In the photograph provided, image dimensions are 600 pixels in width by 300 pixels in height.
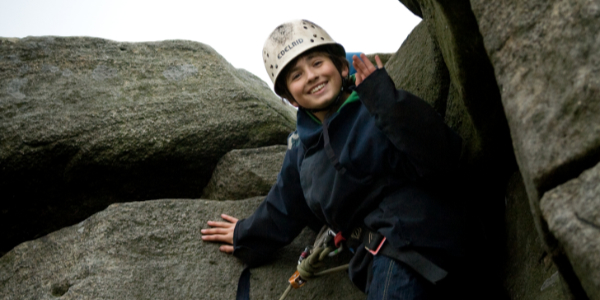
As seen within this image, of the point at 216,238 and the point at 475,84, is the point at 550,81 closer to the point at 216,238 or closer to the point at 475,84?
the point at 475,84

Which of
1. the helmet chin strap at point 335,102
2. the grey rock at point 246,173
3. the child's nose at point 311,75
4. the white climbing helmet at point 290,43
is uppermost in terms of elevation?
the white climbing helmet at point 290,43

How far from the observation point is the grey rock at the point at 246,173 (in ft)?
15.9

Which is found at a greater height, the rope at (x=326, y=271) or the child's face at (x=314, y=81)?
the child's face at (x=314, y=81)

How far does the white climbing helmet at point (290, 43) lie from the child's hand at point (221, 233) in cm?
134

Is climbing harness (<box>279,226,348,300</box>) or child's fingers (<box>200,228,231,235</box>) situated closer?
climbing harness (<box>279,226,348,300</box>)

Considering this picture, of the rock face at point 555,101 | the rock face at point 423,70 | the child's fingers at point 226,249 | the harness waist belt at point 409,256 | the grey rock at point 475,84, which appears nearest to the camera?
the rock face at point 555,101

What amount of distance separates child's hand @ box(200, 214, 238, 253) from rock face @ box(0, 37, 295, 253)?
931mm

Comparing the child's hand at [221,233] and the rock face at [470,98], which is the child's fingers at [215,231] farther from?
the rock face at [470,98]

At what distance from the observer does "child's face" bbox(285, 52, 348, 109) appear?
11.9 ft

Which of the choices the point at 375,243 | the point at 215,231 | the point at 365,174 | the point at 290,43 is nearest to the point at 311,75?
the point at 290,43

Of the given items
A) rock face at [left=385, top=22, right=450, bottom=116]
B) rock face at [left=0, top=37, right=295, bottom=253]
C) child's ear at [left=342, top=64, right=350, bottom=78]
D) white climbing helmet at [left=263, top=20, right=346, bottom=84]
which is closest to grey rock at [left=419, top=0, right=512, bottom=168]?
rock face at [left=385, top=22, right=450, bottom=116]

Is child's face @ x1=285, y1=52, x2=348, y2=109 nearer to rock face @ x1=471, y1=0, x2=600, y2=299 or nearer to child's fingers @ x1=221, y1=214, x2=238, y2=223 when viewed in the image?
child's fingers @ x1=221, y1=214, x2=238, y2=223

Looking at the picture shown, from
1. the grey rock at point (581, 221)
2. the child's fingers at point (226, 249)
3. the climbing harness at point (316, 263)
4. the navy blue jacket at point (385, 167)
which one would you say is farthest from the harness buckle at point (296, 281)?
the grey rock at point (581, 221)

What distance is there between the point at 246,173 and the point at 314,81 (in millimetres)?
1512
